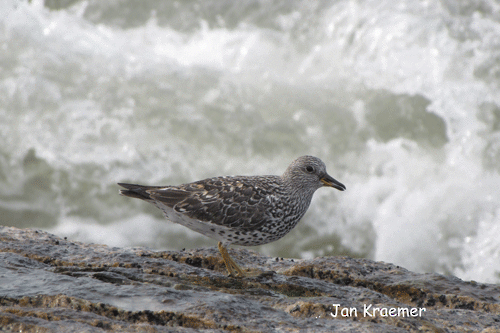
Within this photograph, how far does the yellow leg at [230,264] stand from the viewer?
5338 millimetres

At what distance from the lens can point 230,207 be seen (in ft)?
19.3

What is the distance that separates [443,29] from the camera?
48.1ft

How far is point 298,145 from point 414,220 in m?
3.25

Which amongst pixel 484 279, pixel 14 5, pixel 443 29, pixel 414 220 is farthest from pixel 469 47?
pixel 14 5

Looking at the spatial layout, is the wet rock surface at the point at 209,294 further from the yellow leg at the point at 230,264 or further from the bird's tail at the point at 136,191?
the bird's tail at the point at 136,191

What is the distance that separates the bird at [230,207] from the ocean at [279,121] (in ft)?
19.2

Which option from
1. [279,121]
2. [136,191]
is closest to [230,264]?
[136,191]

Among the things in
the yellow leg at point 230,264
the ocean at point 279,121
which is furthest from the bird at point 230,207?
the ocean at point 279,121

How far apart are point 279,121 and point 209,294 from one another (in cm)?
973

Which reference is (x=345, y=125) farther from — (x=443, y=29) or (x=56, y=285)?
(x=56, y=285)

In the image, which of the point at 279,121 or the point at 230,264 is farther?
the point at 279,121

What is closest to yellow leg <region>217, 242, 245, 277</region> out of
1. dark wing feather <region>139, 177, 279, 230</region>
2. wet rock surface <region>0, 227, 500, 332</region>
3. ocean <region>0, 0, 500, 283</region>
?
wet rock surface <region>0, 227, 500, 332</region>

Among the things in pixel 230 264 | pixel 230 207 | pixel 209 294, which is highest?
pixel 230 207

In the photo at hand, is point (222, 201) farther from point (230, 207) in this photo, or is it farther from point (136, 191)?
point (136, 191)
